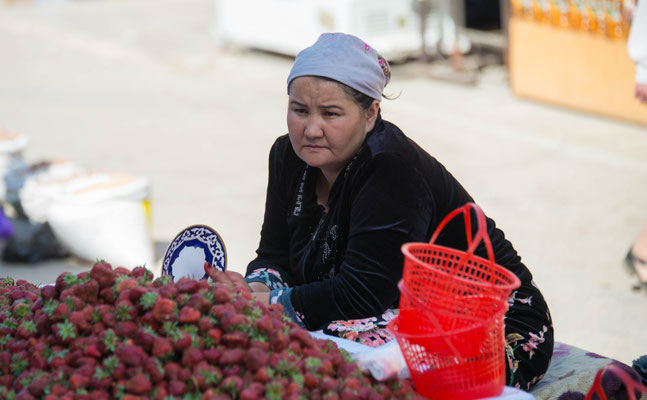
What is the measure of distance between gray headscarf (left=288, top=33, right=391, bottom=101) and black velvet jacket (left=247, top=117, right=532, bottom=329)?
132mm

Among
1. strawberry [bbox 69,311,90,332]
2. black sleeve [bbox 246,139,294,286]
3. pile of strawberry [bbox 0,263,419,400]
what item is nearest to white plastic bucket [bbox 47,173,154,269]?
black sleeve [bbox 246,139,294,286]

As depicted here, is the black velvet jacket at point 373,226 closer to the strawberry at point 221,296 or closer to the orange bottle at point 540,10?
the strawberry at point 221,296

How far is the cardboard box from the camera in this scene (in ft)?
21.3

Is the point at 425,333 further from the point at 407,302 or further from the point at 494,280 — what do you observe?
the point at 494,280

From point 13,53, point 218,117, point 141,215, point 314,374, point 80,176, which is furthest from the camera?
point 13,53

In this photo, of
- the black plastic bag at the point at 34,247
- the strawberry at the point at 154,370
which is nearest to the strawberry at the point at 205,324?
the strawberry at the point at 154,370

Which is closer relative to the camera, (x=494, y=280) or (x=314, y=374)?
(x=314, y=374)

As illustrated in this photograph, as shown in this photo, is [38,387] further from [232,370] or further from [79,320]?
[232,370]

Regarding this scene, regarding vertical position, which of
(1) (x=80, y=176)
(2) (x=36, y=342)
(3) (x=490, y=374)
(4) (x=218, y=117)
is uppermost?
(2) (x=36, y=342)

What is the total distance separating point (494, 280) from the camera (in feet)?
5.83

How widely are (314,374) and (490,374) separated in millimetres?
381

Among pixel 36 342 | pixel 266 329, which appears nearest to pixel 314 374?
pixel 266 329

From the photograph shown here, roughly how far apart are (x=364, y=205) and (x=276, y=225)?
514 mm

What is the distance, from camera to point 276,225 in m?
2.47
